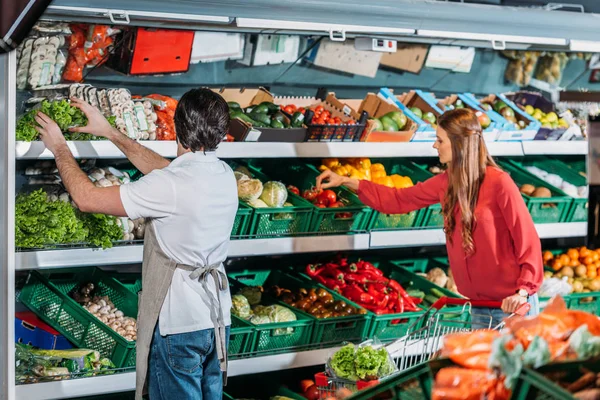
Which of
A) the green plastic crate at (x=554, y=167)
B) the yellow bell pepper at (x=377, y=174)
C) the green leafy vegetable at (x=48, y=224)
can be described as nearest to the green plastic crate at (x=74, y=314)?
the green leafy vegetable at (x=48, y=224)

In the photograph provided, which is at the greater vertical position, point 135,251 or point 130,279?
point 135,251

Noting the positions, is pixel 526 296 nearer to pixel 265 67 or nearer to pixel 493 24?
pixel 493 24

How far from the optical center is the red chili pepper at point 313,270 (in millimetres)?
5139

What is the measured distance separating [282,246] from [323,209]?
0.33 meters

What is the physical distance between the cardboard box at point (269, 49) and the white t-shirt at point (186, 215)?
152cm

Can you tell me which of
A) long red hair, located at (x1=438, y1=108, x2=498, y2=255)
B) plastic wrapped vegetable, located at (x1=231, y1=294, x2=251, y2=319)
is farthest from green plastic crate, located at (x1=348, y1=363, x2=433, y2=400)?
plastic wrapped vegetable, located at (x1=231, y1=294, x2=251, y2=319)

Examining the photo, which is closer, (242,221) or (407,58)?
(242,221)

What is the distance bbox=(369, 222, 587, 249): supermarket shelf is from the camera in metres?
4.86

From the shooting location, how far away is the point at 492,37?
4762 millimetres

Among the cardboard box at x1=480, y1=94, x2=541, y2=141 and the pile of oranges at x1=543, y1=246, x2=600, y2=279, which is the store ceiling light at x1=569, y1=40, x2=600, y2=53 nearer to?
the cardboard box at x1=480, y1=94, x2=541, y2=141

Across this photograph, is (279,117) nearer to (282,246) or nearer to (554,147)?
(282,246)

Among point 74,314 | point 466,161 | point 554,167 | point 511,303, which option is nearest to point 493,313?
point 511,303

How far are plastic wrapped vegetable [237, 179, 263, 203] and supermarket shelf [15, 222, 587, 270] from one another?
0.93 feet

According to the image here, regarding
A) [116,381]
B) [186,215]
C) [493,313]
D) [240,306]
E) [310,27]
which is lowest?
[116,381]
